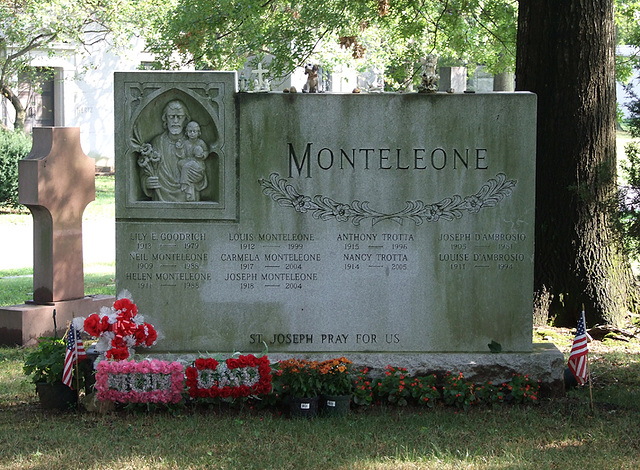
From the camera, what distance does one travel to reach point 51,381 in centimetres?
637

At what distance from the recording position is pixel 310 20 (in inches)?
529

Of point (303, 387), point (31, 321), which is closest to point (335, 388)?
point (303, 387)

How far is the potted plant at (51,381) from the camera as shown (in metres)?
6.37

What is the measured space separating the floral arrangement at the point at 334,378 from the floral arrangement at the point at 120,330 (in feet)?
4.65

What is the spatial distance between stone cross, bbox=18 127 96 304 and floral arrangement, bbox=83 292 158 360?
9.01 feet

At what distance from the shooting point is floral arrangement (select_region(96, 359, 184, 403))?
6160 millimetres

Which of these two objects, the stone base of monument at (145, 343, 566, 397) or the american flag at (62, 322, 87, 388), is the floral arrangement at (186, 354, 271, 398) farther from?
the american flag at (62, 322, 87, 388)

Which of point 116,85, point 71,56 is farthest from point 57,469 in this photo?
point 71,56

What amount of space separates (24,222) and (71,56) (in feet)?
38.2

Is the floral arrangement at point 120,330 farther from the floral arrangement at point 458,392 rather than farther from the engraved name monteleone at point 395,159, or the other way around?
the floral arrangement at point 458,392

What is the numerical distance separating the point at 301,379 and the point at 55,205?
4.22m

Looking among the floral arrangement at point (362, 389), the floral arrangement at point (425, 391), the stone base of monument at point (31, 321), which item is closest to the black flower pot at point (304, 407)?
the floral arrangement at point (362, 389)

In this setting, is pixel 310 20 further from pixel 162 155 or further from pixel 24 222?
pixel 24 222

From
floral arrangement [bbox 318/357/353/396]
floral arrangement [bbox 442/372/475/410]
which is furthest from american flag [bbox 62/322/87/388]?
floral arrangement [bbox 442/372/475/410]
